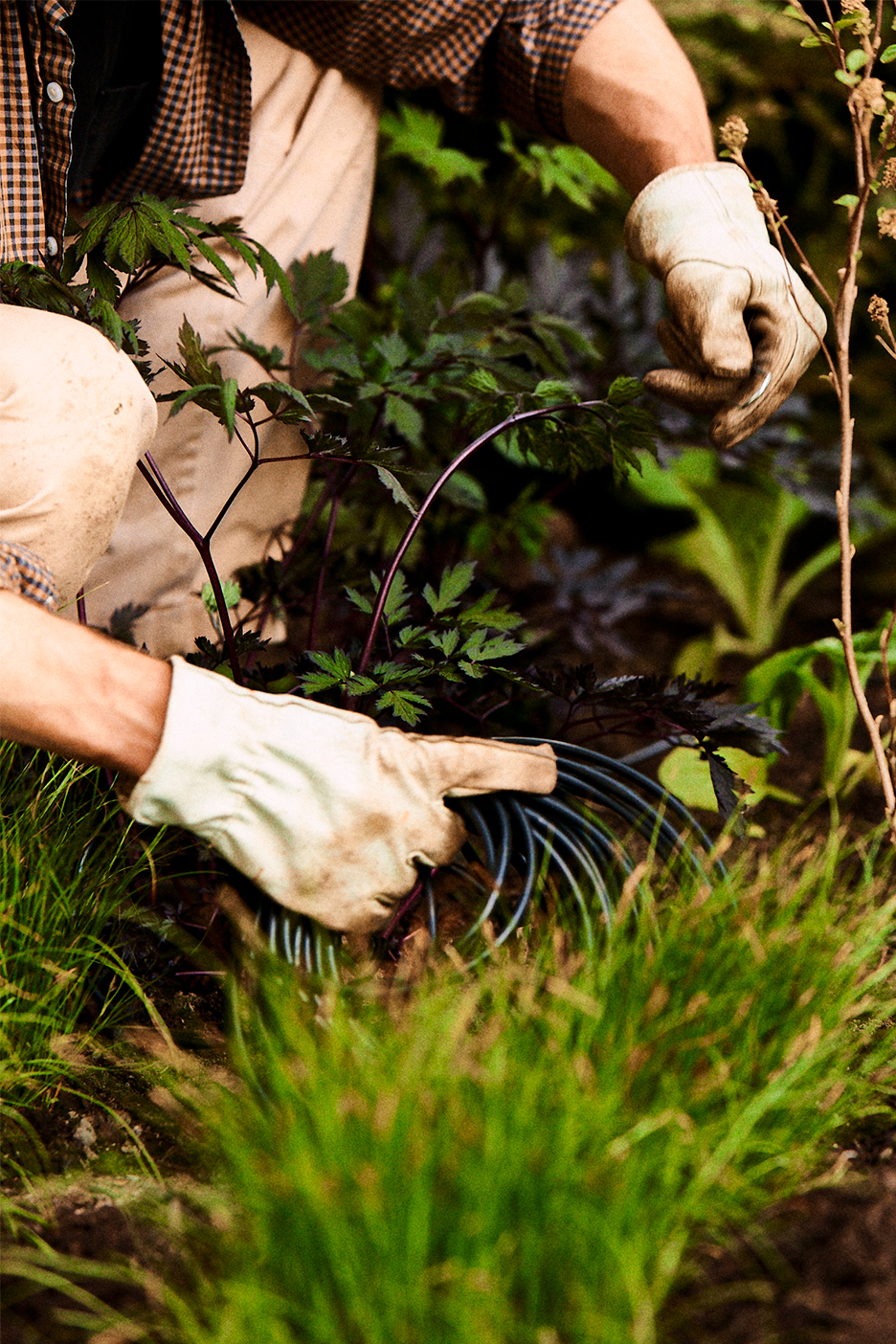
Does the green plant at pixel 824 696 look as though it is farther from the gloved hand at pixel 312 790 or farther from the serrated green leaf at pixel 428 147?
the serrated green leaf at pixel 428 147

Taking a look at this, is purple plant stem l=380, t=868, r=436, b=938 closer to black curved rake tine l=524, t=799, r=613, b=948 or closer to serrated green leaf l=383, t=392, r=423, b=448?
black curved rake tine l=524, t=799, r=613, b=948

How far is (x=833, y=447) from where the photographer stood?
6.88ft

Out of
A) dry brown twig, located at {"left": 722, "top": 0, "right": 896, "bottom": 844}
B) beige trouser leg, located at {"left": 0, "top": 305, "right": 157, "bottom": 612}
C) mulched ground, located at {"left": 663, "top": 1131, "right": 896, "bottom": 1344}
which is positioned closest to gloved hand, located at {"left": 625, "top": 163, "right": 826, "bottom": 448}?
dry brown twig, located at {"left": 722, "top": 0, "right": 896, "bottom": 844}

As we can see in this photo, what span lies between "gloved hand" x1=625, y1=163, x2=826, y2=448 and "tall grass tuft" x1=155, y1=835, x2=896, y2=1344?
2.01 ft

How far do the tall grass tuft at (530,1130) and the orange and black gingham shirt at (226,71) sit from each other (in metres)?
1.01

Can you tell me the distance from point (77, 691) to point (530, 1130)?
0.54 metres

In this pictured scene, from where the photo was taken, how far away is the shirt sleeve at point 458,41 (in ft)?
4.94

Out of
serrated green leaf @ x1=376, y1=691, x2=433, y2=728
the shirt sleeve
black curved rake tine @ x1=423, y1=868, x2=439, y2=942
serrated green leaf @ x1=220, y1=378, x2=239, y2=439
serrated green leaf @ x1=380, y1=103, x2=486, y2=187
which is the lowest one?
black curved rake tine @ x1=423, y1=868, x2=439, y2=942

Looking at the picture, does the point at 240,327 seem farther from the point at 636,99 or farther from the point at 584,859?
the point at 584,859

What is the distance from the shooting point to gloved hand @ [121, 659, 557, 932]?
3.37ft

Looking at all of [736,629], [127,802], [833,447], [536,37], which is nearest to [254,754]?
[127,802]

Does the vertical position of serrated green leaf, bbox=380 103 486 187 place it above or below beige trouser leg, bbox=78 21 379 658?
above

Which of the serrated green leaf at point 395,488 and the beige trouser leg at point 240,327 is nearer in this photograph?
the serrated green leaf at point 395,488

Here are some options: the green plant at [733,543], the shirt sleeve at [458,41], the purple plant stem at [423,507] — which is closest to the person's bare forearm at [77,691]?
the purple plant stem at [423,507]
